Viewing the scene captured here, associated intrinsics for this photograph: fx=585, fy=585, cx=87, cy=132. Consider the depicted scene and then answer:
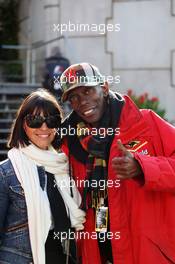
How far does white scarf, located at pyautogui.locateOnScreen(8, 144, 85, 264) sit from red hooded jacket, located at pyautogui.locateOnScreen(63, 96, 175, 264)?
0.24 m

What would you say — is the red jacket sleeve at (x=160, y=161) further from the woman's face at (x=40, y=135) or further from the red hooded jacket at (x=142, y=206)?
the woman's face at (x=40, y=135)

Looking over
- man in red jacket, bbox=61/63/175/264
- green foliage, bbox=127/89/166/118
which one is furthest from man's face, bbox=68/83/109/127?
green foliage, bbox=127/89/166/118

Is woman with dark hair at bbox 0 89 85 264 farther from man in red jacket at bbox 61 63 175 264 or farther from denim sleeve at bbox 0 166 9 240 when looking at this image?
man in red jacket at bbox 61 63 175 264

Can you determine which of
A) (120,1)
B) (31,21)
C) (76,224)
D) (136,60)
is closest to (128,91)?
(136,60)

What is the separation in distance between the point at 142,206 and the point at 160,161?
251 mm

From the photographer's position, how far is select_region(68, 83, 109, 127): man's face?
2.90 meters

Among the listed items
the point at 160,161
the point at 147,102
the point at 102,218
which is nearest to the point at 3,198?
the point at 102,218

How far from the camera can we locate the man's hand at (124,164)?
8.74ft

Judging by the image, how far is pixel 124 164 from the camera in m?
2.67

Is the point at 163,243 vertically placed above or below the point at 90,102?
below

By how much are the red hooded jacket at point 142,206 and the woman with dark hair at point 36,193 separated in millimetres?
240

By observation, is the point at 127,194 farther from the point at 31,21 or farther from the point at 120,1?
the point at 31,21

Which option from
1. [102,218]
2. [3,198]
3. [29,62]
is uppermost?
[29,62]

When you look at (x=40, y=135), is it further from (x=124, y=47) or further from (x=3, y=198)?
(x=124, y=47)
